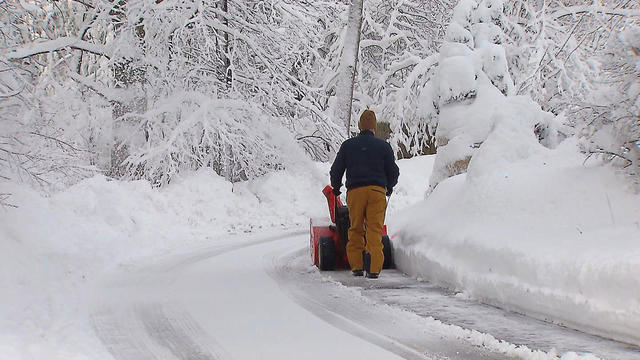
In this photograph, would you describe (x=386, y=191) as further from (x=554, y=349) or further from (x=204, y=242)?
(x=204, y=242)

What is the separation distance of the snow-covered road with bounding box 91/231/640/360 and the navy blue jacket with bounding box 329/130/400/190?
1.11 m

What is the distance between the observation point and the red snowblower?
792 centimetres

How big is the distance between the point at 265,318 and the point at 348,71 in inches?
583

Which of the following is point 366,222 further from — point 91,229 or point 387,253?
point 91,229

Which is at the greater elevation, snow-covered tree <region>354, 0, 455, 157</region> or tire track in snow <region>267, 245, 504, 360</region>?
snow-covered tree <region>354, 0, 455, 157</region>

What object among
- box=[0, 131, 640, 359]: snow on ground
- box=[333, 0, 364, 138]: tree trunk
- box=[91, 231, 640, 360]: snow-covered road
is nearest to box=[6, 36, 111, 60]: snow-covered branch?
box=[0, 131, 640, 359]: snow on ground

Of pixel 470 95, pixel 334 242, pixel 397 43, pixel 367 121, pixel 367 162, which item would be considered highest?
pixel 397 43

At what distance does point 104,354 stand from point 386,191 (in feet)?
14.1

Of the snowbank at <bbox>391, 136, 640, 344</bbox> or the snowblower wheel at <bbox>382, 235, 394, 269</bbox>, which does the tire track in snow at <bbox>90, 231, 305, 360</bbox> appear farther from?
the snowblower wheel at <bbox>382, 235, 394, 269</bbox>

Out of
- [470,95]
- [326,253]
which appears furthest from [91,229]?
[470,95]

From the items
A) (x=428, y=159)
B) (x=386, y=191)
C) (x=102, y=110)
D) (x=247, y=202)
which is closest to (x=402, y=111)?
(x=428, y=159)

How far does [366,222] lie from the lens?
744 centimetres

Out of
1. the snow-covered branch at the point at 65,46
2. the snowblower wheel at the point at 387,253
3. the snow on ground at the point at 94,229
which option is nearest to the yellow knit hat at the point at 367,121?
the snowblower wheel at the point at 387,253

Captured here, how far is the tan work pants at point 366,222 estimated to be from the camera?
23.9ft
